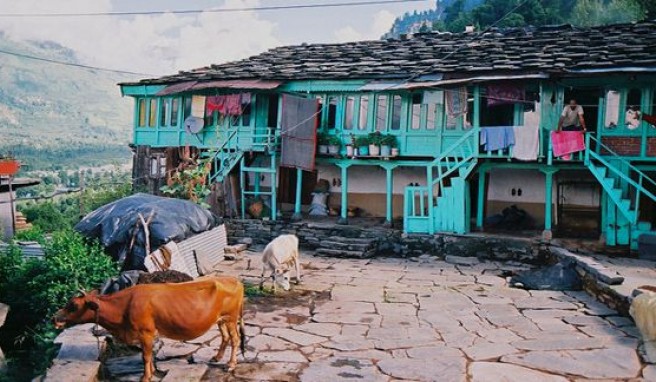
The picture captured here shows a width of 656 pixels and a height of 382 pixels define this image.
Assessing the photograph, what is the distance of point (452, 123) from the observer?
17.8 meters

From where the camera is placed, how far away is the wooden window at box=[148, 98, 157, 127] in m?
22.5

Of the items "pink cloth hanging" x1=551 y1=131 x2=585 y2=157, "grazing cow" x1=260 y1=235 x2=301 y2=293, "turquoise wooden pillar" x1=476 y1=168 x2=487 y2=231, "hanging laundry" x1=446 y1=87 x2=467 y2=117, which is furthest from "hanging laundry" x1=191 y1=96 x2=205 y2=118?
"pink cloth hanging" x1=551 y1=131 x2=585 y2=157

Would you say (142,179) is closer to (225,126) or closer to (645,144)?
(225,126)

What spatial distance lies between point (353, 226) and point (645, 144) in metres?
8.92

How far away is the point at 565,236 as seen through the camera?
55.6 feet

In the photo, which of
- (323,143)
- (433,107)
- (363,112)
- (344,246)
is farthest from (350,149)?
(344,246)

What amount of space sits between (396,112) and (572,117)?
563cm

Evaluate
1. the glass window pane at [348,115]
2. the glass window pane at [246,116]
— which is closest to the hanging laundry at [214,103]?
the glass window pane at [246,116]

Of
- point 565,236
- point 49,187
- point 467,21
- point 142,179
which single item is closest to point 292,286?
point 565,236

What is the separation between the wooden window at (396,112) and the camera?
61.7 feet

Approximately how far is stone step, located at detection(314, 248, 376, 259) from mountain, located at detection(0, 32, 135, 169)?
44396mm

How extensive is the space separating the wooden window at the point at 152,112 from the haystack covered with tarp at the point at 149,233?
1092 cm

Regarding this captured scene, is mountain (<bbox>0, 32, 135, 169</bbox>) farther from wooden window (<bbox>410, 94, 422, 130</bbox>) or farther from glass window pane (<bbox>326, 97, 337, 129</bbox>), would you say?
wooden window (<bbox>410, 94, 422, 130</bbox>)

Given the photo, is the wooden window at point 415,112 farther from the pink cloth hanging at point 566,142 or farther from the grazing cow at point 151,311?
the grazing cow at point 151,311
